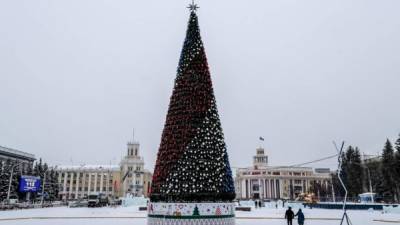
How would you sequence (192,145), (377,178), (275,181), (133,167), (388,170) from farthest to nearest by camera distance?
(275,181) < (133,167) < (377,178) < (388,170) < (192,145)

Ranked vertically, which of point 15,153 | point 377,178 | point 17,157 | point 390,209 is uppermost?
point 15,153

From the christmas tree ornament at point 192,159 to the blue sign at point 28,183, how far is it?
54.1 metres

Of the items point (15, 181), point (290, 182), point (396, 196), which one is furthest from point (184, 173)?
point (290, 182)

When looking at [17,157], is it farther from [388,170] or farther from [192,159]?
[192,159]

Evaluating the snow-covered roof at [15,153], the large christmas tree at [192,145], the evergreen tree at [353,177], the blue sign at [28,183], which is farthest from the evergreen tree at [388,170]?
the snow-covered roof at [15,153]

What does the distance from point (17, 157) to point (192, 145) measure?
92617 millimetres

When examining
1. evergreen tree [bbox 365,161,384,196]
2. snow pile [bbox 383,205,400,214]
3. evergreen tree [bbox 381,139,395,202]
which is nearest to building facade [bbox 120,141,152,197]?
evergreen tree [bbox 365,161,384,196]

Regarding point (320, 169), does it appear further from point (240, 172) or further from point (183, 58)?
point (183, 58)

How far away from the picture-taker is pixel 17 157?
308 feet

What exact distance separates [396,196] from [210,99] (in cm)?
6700

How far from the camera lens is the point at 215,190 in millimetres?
14172

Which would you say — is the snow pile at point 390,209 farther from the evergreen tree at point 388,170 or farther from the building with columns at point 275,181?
the building with columns at point 275,181

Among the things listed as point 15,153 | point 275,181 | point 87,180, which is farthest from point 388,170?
point 87,180

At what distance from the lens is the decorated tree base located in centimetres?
1390
